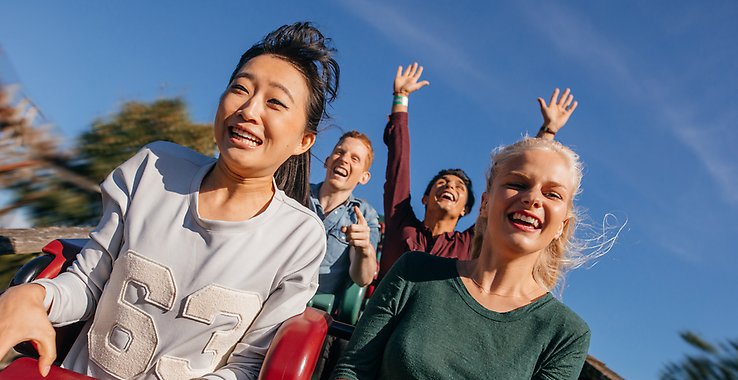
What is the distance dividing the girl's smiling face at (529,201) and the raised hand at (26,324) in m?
1.16

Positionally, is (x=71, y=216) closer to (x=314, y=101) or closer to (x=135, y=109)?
(x=135, y=109)

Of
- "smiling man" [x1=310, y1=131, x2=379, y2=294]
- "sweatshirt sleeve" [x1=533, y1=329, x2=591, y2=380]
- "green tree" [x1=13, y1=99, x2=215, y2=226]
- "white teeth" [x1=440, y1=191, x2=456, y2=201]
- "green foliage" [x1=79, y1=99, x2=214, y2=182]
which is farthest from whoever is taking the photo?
"green foliage" [x1=79, y1=99, x2=214, y2=182]

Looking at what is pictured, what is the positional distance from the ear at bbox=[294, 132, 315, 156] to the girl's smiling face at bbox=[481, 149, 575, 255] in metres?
0.58

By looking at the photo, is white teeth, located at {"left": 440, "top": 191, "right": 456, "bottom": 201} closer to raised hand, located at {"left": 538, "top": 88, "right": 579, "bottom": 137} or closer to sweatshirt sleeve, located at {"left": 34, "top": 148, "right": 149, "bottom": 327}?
raised hand, located at {"left": 538, "top": 88, "right": 579, "bottom": 137}

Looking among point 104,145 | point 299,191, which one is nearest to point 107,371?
point 299,191

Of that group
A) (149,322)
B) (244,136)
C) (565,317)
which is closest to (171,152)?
(244,136)

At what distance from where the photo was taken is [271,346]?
123 cm

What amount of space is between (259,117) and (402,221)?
1.73 m

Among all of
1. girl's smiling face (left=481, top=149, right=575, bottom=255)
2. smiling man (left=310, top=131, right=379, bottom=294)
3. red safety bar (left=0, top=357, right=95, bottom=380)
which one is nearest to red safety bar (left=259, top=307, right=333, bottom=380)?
red safety bar (left=0, top=357, right=95, bottom=380)

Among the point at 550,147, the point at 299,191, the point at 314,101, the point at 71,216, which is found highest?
the point at 550,147

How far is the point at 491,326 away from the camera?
1520 millimetres

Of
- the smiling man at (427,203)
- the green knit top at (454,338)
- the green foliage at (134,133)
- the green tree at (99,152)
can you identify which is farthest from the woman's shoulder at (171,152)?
the green foliage at (134,133)

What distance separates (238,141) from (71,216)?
451 cm

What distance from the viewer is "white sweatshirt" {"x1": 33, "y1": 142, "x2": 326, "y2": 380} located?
49.4 inches
